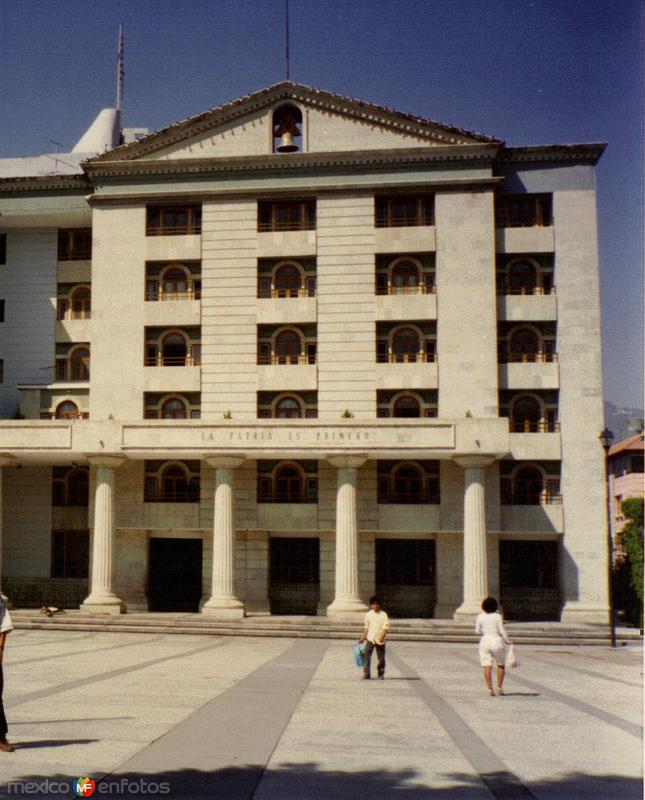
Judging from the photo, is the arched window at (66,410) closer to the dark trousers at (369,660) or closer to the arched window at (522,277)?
the arched window at (522,277)

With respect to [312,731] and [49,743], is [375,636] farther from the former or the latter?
[49,743]

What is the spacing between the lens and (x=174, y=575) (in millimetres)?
42094

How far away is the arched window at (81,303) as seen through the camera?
44594 mm

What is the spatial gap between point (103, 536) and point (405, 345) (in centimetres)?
1528

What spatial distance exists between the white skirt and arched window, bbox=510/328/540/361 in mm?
25023

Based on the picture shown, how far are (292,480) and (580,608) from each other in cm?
1333

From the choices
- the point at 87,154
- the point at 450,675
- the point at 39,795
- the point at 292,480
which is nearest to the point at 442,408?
the point at 292,480

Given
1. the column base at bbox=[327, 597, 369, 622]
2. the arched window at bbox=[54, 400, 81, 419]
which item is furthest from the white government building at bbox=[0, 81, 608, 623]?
the column base at bbox=[327, 597, 369, 622]

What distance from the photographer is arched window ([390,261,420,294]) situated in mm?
41125

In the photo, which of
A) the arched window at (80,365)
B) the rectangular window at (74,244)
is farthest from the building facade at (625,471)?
the rectangular window at (74,244)

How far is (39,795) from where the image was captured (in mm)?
8297

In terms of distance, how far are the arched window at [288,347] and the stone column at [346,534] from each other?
5983mm

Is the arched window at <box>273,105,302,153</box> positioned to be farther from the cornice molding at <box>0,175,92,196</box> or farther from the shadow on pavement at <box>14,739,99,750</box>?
the shadow on pavement at <box>14,739,99,750</box>

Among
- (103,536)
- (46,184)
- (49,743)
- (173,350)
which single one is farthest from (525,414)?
(49,743)
